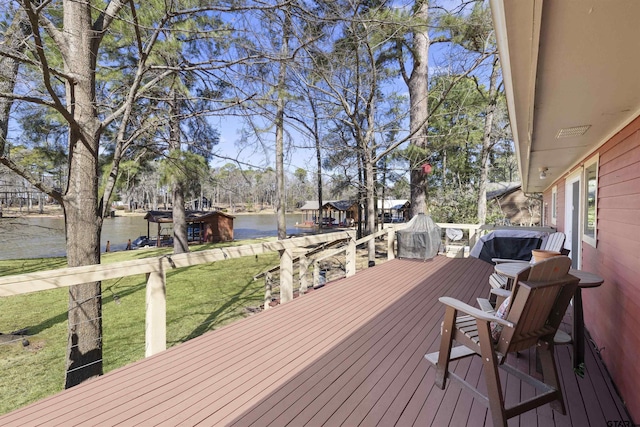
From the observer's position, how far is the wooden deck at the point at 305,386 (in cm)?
175

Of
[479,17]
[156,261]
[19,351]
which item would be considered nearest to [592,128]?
[156,261]

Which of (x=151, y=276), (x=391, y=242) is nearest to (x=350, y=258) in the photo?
(x=391, y=242)

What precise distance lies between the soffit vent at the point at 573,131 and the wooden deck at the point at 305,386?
1.84m

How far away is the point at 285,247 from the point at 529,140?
108 inches

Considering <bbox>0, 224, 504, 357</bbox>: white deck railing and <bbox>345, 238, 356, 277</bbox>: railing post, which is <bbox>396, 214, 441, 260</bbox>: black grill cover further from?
<bbox>0, 224, 504, 357</bbox>: white deck railing

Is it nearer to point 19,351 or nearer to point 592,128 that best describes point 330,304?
point 592,128

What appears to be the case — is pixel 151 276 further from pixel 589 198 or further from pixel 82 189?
pixel 589 198

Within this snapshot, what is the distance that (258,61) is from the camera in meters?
4.09

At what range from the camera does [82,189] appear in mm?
3355

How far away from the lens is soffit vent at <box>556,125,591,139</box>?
2.48 meters

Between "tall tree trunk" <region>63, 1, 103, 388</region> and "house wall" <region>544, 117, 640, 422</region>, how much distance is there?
4.39m

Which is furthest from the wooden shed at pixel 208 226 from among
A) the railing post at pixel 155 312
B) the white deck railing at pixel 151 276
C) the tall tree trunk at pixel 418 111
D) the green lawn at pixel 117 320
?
the railing post at pixel 155 312

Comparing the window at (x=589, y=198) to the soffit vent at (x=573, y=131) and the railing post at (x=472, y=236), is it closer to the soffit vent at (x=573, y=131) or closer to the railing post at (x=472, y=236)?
the soffit vent at (x=573, y=131)

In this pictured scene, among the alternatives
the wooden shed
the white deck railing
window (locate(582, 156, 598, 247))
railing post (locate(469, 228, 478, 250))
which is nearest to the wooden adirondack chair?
the white deck railing
